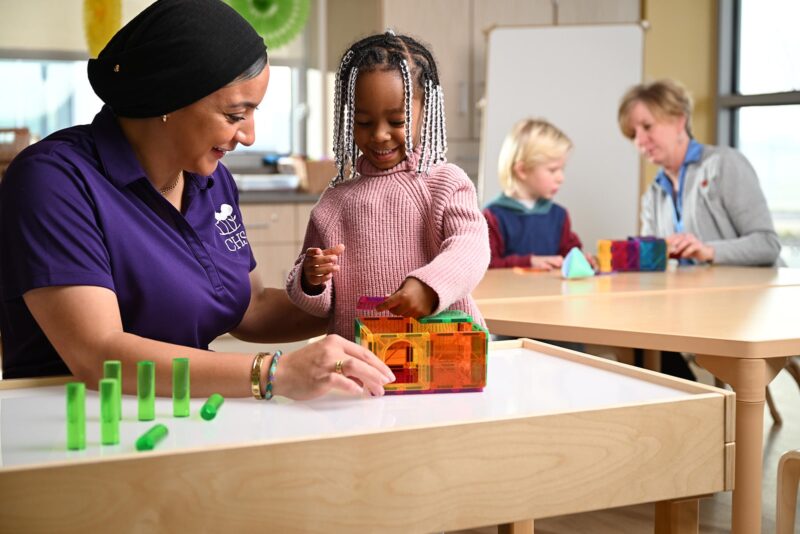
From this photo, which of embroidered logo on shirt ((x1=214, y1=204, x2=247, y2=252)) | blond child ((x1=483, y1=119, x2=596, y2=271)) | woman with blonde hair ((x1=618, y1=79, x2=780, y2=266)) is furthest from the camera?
blond child ((x1=483, y1=119, x2=596, y2=271))

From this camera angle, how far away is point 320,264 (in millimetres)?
1387

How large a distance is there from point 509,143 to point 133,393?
8.04 ft

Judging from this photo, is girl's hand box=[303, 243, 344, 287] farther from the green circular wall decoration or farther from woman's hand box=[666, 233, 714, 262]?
the green circular wall decoration

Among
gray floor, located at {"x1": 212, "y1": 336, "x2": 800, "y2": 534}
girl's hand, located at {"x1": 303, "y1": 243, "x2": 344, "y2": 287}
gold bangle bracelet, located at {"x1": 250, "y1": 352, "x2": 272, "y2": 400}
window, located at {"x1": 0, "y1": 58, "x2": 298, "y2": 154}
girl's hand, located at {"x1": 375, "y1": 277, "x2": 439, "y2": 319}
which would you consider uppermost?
window, located at {"x1": 0, "y1": 58, "x2": 298, "y2": 154}

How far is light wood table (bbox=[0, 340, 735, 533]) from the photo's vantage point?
914 millimetres

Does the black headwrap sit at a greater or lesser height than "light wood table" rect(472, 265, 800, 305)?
greater

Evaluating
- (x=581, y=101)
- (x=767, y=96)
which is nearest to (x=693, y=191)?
(x=581, y=101)

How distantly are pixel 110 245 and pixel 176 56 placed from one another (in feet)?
0.90

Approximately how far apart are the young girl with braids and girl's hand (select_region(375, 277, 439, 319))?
16 cm

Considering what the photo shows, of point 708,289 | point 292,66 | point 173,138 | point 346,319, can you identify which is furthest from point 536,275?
point 292,66

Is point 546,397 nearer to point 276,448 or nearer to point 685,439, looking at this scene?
point 685,439

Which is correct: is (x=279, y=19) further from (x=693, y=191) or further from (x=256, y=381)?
(x=256, y=381)

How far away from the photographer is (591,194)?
16.2 feet

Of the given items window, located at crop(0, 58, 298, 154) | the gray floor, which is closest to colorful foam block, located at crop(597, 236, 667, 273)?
the gray floor
